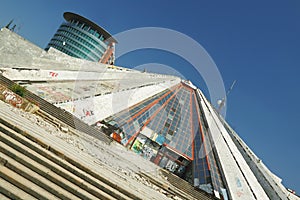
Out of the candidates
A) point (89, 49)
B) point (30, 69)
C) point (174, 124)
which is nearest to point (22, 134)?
point (30, 69)

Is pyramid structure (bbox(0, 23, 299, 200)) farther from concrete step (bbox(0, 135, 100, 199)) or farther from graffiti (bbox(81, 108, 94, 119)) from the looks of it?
concrete step (bbox(0, 135, 100, 199))

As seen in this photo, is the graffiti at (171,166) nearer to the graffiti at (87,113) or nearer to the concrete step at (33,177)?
the graffiti at (87,113)

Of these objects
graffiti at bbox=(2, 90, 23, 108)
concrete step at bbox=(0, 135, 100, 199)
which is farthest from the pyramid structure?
concrete step at bbox=(0, 135, 100, 199)

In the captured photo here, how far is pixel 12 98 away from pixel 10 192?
25.3 feet

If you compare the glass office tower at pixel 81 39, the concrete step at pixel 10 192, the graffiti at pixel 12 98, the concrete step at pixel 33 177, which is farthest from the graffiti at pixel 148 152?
the glass office tower at pixel 81 39

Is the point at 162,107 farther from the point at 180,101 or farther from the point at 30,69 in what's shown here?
the point at 30,69

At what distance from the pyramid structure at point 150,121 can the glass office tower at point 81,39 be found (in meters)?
46.9

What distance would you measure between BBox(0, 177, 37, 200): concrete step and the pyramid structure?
9.89m

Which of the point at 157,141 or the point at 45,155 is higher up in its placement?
the point at 157,141

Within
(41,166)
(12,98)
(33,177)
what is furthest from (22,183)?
(12,98)

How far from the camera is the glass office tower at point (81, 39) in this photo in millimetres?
69375

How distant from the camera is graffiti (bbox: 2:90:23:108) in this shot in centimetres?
938

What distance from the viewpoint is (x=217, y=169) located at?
13.8m

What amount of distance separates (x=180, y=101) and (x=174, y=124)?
5425mm
